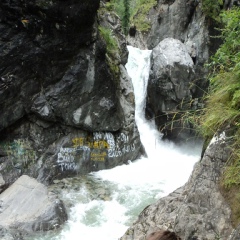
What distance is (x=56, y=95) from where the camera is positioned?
10.1m

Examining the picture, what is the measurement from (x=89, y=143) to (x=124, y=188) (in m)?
2.28

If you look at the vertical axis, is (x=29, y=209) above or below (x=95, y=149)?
below

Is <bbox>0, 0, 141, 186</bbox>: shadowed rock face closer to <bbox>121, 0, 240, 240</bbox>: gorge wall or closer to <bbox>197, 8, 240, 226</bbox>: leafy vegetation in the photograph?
<bbox>121, 0, 240, 240</bbox>: gorge wall

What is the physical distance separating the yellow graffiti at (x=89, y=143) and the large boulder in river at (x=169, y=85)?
3993 millimetres

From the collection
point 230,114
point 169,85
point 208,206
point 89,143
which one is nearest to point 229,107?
point 230,114

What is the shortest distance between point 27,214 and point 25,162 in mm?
2794

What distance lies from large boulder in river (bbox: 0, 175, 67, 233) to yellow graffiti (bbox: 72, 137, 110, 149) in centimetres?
245

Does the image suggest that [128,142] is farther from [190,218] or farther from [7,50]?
[190,218]

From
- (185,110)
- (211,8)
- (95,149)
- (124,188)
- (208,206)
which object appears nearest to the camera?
(208,206)

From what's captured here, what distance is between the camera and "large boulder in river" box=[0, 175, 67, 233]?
283 inches

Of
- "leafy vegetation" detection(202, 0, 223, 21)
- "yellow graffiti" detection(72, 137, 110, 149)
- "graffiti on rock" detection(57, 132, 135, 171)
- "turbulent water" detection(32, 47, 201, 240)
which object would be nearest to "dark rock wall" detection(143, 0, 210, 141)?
"leafy vegetation" detection(202, 0, 223, 21)

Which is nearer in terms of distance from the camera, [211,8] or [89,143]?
[89,143]

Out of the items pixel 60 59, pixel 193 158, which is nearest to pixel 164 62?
pixel 193 158

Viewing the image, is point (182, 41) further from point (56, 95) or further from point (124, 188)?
point (124, 188)
